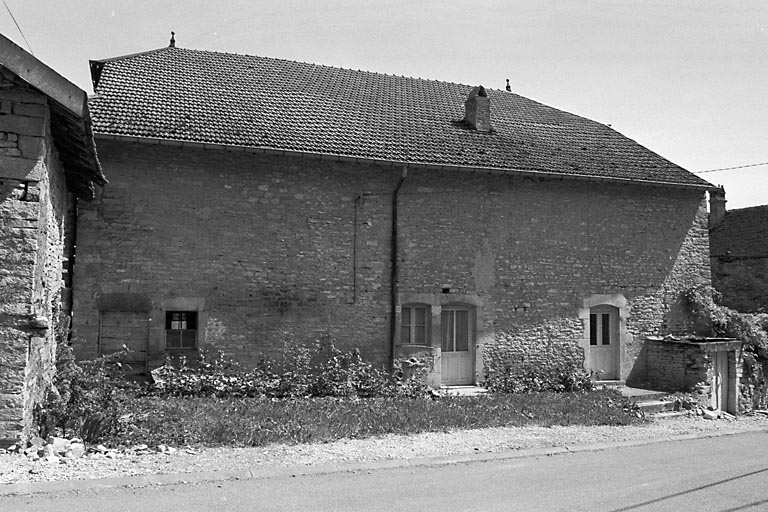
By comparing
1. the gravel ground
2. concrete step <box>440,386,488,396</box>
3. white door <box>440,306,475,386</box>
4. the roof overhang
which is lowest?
the gravel ground

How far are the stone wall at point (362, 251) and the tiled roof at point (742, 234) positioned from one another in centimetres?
935

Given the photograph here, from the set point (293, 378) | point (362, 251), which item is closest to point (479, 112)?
point (362, 251)

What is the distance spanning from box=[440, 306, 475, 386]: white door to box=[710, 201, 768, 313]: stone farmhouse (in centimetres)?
1327

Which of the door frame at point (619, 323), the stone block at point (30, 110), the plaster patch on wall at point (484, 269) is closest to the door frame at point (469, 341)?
the plaster patch on wall at point (484, 269)

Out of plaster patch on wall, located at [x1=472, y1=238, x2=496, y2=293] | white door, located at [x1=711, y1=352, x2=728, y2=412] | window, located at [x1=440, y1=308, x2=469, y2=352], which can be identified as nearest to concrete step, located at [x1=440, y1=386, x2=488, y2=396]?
window, located at [x1=440, y1=308, x2=469, y2=352]

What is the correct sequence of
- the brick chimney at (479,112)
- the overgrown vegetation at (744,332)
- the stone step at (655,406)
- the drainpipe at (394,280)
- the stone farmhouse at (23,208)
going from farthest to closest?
1. the brick chimney at (479,112)
2. the overgrown vegetation at (744,332)
3. the drainpipe at (394,280)
4. the stone step at (655,406)
5. the stone farmhouse at (23,208)

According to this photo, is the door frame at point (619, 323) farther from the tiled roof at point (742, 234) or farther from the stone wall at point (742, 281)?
the tiled roof at point (742, 234)

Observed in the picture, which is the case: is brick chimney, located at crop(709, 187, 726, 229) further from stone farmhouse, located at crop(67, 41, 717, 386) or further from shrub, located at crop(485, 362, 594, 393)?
shrub, located at crop(485, 362, 594, 393)

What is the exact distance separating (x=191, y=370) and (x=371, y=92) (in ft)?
27.2

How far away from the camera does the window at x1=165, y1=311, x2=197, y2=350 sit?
11.7 metres

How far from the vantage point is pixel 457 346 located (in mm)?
13625

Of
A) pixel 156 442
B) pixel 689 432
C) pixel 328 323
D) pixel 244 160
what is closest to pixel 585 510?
pixel 156 442

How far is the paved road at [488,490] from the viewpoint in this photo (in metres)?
6.05

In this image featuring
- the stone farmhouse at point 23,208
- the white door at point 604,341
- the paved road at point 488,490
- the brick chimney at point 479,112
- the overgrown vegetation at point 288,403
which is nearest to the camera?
the paved road at point 488,490
